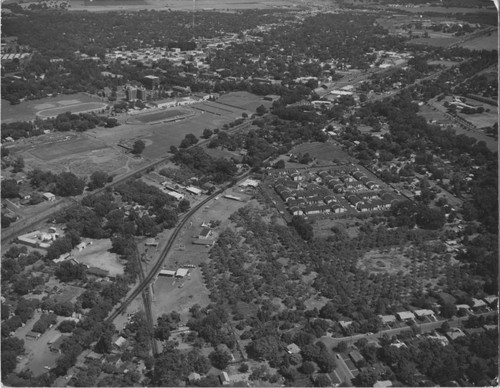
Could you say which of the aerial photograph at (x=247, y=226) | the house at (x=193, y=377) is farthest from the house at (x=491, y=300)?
the house at (x=193, y=377)

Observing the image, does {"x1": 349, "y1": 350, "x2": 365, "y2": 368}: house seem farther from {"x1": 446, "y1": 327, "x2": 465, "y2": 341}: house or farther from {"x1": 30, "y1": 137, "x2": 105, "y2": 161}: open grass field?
{"x1": 30, "y1": 137, "x2": 105, "y2": 161}: open grass field

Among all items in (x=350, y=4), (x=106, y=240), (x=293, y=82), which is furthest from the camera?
(x=350, y=4)

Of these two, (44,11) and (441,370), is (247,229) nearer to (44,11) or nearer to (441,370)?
(441,370)

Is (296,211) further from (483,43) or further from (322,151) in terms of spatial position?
(483,43)

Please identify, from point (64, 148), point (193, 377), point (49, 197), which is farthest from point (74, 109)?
point (193, 377)

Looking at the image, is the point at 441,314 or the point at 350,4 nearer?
the point at 441,314

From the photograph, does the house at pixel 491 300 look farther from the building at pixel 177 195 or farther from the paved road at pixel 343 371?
the building at pixel 177 195

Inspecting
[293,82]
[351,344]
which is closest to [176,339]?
[351,344]

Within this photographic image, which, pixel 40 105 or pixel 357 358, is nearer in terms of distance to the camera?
pixel 357 358
